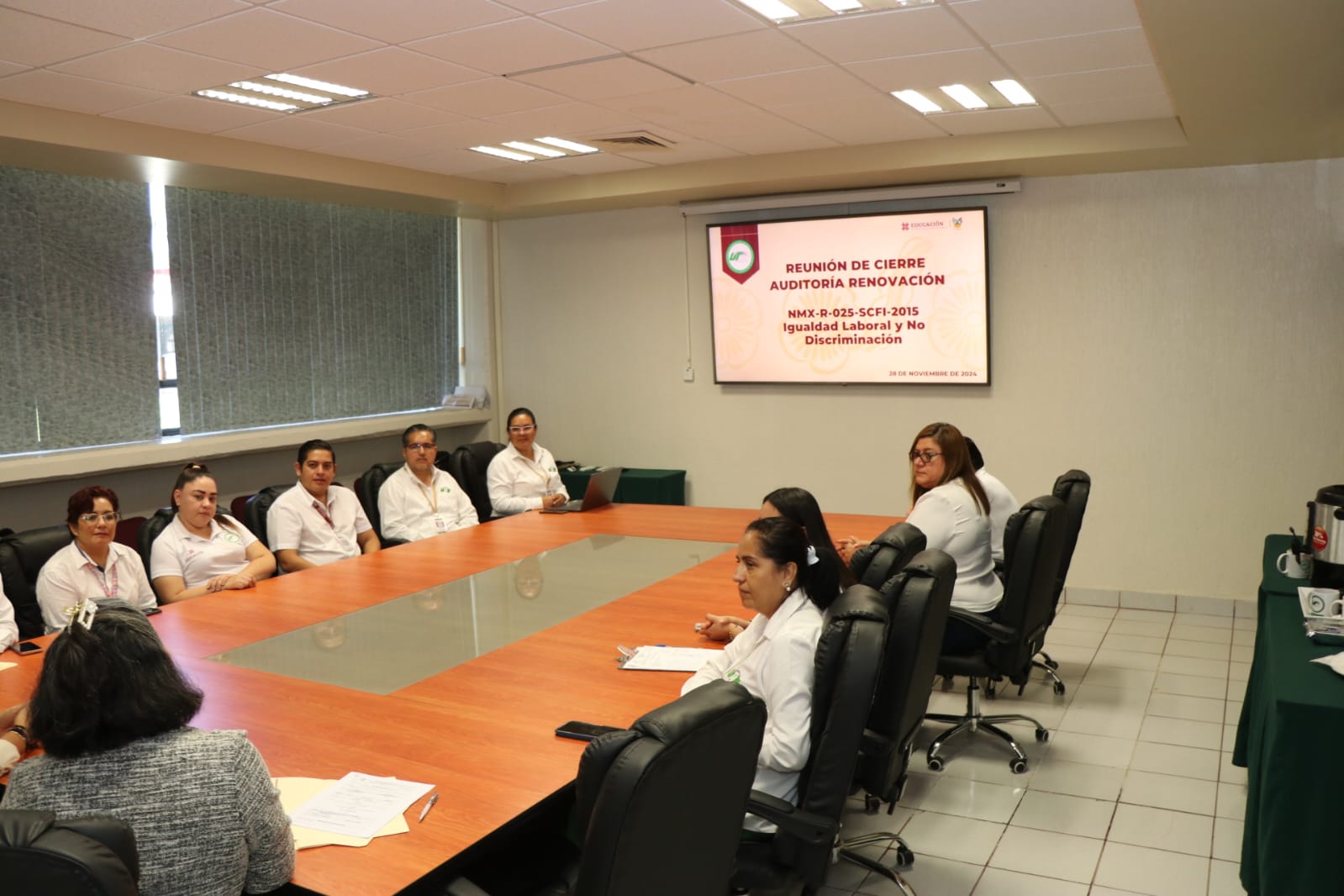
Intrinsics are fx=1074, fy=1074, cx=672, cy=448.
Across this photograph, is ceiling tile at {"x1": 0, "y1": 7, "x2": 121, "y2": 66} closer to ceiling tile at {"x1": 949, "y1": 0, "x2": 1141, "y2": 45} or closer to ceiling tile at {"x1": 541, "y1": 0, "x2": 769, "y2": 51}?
ceiling tile at {"x1": 541, "y1": 0, "x2": 769, "y2": 51}

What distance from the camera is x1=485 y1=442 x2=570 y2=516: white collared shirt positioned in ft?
21.2

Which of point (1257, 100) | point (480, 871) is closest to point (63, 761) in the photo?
point (480, 871)

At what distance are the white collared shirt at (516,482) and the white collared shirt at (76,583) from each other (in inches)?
100

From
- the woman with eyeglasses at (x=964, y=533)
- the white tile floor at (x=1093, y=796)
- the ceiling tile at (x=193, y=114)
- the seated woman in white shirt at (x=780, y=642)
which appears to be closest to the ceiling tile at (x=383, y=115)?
the ceiling tile at (x=193, y=114)

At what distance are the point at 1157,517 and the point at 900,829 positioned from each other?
356 cm

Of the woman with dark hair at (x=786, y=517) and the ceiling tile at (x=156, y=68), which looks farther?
the ceiling tile at (x=156, y=68)

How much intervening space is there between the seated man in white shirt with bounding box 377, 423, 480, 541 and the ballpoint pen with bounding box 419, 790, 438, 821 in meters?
3.59

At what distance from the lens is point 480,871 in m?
2.42

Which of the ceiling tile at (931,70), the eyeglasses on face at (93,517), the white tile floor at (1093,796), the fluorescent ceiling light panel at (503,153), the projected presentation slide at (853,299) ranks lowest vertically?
the white tile floor at (1093,796)

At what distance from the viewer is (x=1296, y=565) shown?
3.80m

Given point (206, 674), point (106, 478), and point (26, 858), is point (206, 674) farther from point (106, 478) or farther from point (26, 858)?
point (106, 478)

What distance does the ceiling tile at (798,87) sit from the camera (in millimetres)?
Result: 4461

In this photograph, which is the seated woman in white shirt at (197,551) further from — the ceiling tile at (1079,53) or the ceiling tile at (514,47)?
the ceiling tile at (1079,53)

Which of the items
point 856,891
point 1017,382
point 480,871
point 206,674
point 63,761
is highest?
point 1017,382
